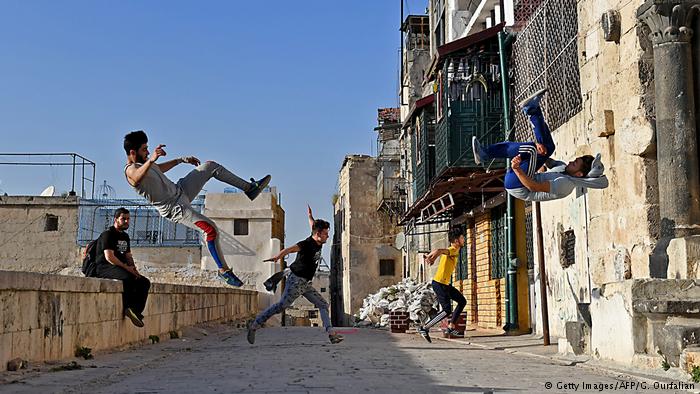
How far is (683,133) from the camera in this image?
848 cm

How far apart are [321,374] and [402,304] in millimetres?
15681

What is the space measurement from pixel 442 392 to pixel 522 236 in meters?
10.9

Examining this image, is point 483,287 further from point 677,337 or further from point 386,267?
point 386,267

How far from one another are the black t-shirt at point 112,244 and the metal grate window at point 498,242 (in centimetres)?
832

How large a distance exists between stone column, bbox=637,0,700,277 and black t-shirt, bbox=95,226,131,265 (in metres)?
7.44

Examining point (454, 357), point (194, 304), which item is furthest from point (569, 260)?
point (194, 304)

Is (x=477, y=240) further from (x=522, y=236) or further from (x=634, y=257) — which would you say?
(x=634, y=257)

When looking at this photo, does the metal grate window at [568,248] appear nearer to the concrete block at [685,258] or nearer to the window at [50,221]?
the concrete block at [685,258]

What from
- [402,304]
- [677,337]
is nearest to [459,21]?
[402,304]

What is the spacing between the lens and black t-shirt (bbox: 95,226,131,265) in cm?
1173

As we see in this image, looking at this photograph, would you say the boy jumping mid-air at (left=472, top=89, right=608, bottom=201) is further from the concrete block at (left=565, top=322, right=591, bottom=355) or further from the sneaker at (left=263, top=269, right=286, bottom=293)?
the sneaker at (left=263, top=269, right=286, bottom=293)

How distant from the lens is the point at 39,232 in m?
41.9

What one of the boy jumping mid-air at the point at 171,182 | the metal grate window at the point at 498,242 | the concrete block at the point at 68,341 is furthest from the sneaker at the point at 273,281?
the metal grate window at the point at 498,242

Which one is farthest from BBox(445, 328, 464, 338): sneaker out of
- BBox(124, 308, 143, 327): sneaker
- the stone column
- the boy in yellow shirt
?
the stone column
